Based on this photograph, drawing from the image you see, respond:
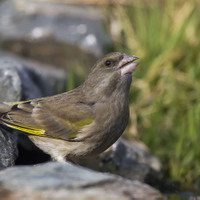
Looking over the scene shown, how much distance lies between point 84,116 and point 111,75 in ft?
1.43

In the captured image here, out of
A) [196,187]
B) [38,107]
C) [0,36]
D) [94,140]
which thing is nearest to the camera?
[94,140]

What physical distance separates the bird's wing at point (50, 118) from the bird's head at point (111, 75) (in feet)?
0.59

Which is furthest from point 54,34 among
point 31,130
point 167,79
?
point 31,130

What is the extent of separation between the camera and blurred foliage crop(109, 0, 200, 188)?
18.6 feet

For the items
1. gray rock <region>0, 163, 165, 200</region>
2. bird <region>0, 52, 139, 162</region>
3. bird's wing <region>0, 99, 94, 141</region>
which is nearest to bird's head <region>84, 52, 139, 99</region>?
bird <region>0, 52, 139, 162</region>

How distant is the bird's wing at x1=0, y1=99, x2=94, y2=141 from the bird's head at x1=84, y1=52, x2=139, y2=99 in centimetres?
18

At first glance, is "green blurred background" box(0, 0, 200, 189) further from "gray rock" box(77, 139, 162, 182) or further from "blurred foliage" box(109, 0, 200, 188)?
"gray rock" box(77, 139, 162, 182)

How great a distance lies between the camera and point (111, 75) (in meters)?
4.38

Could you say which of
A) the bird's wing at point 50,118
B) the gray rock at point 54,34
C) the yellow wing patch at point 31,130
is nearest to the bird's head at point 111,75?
the bird's wing at point 50,118

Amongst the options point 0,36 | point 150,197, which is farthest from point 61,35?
point 150,197

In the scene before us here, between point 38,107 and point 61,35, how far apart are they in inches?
160

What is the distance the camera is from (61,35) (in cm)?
839

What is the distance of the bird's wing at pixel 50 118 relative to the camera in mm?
4352

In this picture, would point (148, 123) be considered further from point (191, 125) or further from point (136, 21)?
point (136, 21)
